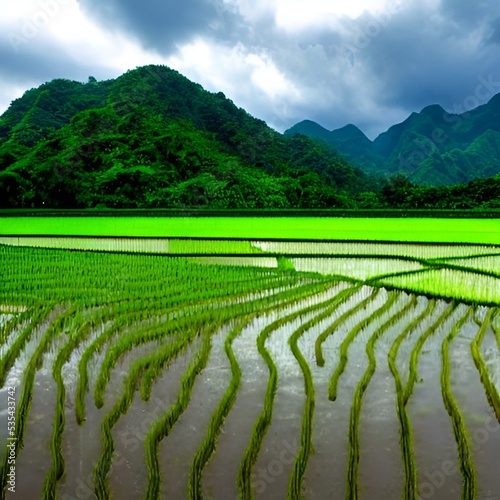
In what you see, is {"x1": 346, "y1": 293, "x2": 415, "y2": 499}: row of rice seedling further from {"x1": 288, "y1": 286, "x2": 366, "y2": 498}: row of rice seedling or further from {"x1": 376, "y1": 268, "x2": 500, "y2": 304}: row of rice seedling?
{"x1": 376, "y1": 268, "x2": 500, "y2": 304}: row of rice seedling

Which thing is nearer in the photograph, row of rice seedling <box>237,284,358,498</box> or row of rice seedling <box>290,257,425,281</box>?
row of rice seedling <box>237,284,358,498</box>

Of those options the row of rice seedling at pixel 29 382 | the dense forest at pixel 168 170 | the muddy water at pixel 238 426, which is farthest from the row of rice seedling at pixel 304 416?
the dense forest at pixel 168 170

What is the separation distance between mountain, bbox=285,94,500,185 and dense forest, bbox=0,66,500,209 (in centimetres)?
1076

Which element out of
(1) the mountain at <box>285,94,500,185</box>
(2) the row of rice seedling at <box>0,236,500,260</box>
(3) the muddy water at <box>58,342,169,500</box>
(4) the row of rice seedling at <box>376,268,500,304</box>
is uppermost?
(1) the mountain at <box>285,94,500,185</box>

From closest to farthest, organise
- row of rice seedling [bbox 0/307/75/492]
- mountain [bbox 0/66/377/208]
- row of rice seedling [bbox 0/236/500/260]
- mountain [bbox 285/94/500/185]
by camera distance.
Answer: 1. row of rice seedling [bbox 0/307/75/492]
2. row of rice seedling [bbox 0/236/500/260]
3. mountain [bbox 0/66/377/208]
4. mountain [bbox 285/94/500/185]

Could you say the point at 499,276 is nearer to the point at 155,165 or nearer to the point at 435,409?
the point at 435,409

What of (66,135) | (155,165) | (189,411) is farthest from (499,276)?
(66,135)

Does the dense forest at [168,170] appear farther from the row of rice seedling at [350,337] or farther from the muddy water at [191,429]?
the muddy water at [191,429]

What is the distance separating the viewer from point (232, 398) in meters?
2.84

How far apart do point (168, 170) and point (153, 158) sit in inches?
62.5

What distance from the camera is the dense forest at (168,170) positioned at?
23.6 meters

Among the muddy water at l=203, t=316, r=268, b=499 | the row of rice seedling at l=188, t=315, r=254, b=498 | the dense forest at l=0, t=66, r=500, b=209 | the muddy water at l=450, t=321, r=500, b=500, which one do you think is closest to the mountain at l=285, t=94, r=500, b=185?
the dense forest at l=0, t=66, r=500, b=209

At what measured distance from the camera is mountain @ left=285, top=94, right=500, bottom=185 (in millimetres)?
40344

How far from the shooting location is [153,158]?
26531 millimetres
